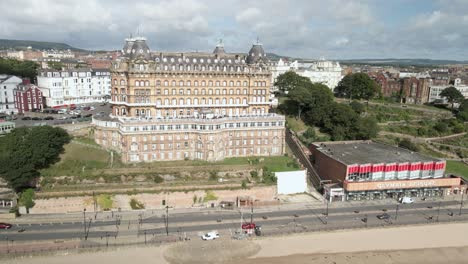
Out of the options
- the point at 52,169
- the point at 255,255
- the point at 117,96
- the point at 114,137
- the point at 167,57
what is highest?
the point at 167,57

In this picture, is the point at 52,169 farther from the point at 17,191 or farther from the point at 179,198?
the point at 179,198

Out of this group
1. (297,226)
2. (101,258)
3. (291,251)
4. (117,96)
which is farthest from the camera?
(117,96)

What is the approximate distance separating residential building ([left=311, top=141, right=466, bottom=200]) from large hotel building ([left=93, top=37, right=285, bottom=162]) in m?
12.2

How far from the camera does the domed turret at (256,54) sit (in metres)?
79.0

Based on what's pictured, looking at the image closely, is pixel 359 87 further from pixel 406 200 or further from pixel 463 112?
pixel 406 200

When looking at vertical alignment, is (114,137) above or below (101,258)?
above

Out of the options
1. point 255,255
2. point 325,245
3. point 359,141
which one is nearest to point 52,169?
point 255,255

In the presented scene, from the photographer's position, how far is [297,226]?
53.6 m

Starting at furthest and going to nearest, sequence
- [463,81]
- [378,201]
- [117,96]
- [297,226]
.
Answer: [463,81]
[117,96]
[378,201]
[297,226]

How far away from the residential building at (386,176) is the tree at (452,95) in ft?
193

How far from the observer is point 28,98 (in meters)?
92.2

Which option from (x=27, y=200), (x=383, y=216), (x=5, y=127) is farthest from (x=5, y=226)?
(x=383, y=216)

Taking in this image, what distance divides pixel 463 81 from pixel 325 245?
141 meters

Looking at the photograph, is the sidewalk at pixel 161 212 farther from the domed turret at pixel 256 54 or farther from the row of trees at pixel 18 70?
the row of trees at pixel 18 70
